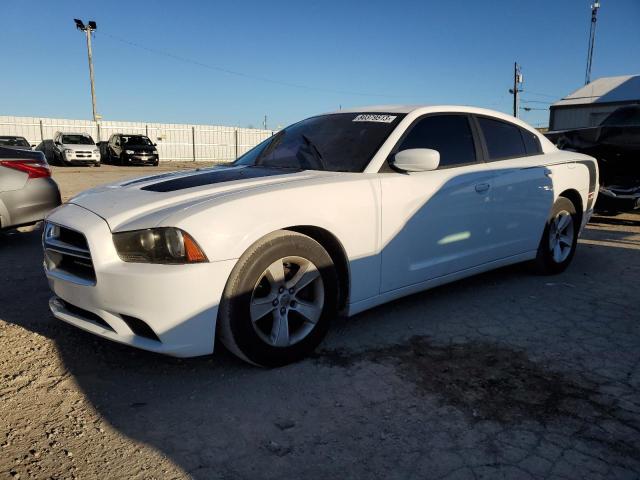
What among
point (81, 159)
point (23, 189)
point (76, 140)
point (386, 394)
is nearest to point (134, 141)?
point (76, 140)

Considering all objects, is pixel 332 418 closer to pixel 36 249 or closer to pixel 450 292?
pixel 450 292

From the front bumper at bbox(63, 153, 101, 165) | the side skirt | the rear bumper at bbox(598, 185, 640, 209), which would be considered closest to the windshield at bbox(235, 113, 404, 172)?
the side skirt

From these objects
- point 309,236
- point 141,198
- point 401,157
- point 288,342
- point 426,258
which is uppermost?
point 401,157

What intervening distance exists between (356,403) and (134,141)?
26.3m

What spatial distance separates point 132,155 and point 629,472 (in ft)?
86.5

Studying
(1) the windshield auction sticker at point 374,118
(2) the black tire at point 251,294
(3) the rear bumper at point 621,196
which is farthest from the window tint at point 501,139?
→ (3) the rear bumper at point 621,196

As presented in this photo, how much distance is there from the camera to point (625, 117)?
8914 mm

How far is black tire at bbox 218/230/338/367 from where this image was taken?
8.50 ft

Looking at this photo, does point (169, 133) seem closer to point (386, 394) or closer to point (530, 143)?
point (530, 143)

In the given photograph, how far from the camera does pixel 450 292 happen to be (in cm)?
428

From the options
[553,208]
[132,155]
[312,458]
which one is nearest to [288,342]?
[312,458]

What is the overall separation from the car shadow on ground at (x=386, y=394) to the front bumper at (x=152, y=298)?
30 cm

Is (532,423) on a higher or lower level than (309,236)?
lower

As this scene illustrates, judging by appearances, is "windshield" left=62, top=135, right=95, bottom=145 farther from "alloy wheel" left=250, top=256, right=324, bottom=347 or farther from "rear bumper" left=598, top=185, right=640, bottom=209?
"alloy wheel" left=250, top=256, right=324, bottom=347
